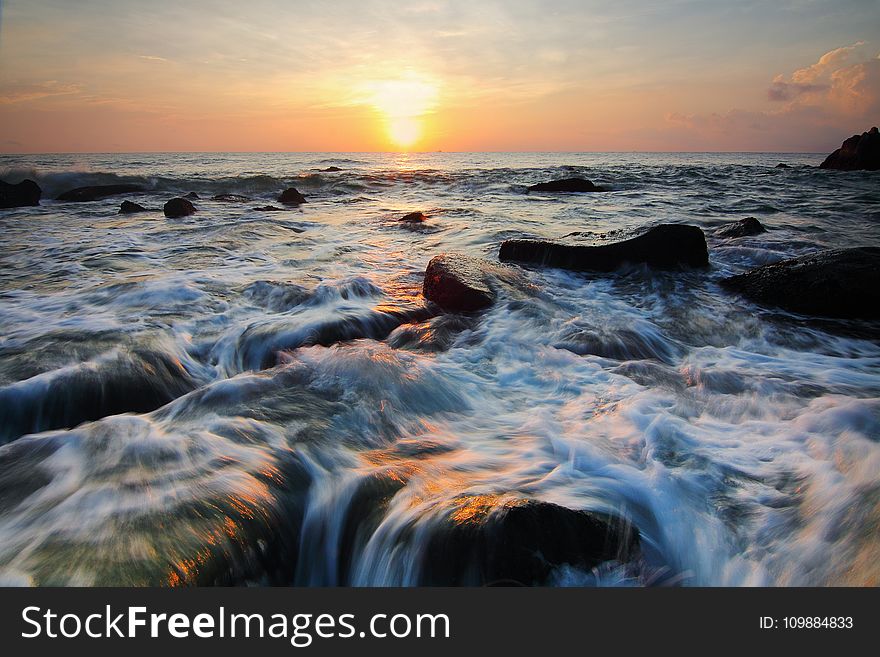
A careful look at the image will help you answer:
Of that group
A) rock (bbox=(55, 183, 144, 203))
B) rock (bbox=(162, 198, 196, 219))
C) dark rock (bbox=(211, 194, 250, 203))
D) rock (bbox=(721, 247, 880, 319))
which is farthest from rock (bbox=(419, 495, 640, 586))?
rock (bbox=(55, 183, 144, 203))

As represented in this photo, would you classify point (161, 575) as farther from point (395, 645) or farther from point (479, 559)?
point (479, 559)

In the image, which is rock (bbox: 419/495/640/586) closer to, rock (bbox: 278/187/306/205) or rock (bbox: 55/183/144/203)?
rock (bbox: 278/187/306/205)

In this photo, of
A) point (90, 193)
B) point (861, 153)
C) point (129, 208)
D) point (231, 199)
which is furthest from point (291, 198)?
point (861, 153)

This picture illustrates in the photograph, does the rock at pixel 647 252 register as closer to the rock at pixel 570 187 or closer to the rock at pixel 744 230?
the rock at pixel 744 230

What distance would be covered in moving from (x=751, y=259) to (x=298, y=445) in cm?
769

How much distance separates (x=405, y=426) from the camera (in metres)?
3.36

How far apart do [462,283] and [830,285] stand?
4.04 m

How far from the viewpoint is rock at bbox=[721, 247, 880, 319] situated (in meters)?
4.91

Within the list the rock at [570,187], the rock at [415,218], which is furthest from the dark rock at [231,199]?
the rock at [570,187]

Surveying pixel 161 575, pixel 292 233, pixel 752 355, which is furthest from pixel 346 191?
pixel 161 575

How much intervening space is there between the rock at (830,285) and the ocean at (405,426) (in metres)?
0.26

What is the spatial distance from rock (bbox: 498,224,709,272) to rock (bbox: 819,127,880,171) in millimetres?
32307

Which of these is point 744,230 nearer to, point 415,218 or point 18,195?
point 415,218

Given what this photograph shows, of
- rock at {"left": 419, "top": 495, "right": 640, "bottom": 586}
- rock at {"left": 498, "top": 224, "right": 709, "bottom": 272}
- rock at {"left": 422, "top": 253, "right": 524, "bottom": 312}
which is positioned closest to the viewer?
rock at {"left": 419, "top": 495, "right": 640, "bottom": 586}
